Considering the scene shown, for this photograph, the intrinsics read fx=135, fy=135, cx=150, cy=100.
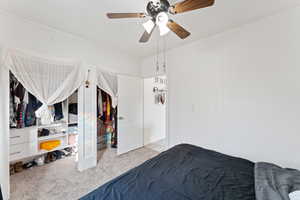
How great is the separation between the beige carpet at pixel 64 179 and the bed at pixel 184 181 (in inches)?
46.9

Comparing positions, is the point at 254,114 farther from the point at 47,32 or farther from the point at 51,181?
the point at 47,32

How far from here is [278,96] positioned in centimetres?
177

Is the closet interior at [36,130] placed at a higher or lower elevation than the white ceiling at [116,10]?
lower

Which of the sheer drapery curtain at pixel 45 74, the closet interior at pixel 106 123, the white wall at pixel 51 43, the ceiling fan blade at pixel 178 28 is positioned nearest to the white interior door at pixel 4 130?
the sheer drapery curtain at pixel 45 74

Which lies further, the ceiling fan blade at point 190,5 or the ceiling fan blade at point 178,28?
the ceiling fan blade at point 178,28

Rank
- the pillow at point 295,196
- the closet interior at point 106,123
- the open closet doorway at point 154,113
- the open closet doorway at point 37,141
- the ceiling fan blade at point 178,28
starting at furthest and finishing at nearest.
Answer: the open closet doorway at point 154,113 → the closet interior at point 106,123 → the open closet doorway at point 37,141 → the ceiling fan blade at point 178,28 → the pillow at point 295,196

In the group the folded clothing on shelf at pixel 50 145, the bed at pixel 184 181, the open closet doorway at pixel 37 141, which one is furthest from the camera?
the folded clothing on shelf at pixel 50 145

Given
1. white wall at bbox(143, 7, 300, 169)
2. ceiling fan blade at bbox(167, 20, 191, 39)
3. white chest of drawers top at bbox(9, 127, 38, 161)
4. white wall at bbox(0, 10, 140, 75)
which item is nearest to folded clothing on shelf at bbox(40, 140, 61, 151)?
white chest of drawers top at bbox(9, 127, 38, 161)

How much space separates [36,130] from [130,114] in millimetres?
1812

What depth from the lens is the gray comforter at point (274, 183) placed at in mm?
851

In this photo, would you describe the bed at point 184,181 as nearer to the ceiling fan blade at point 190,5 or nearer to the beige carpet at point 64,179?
the beige carpet at point 64,179

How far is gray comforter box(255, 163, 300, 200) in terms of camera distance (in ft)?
2.79

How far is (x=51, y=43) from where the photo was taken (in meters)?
2.12

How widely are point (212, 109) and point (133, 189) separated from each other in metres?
1.93
